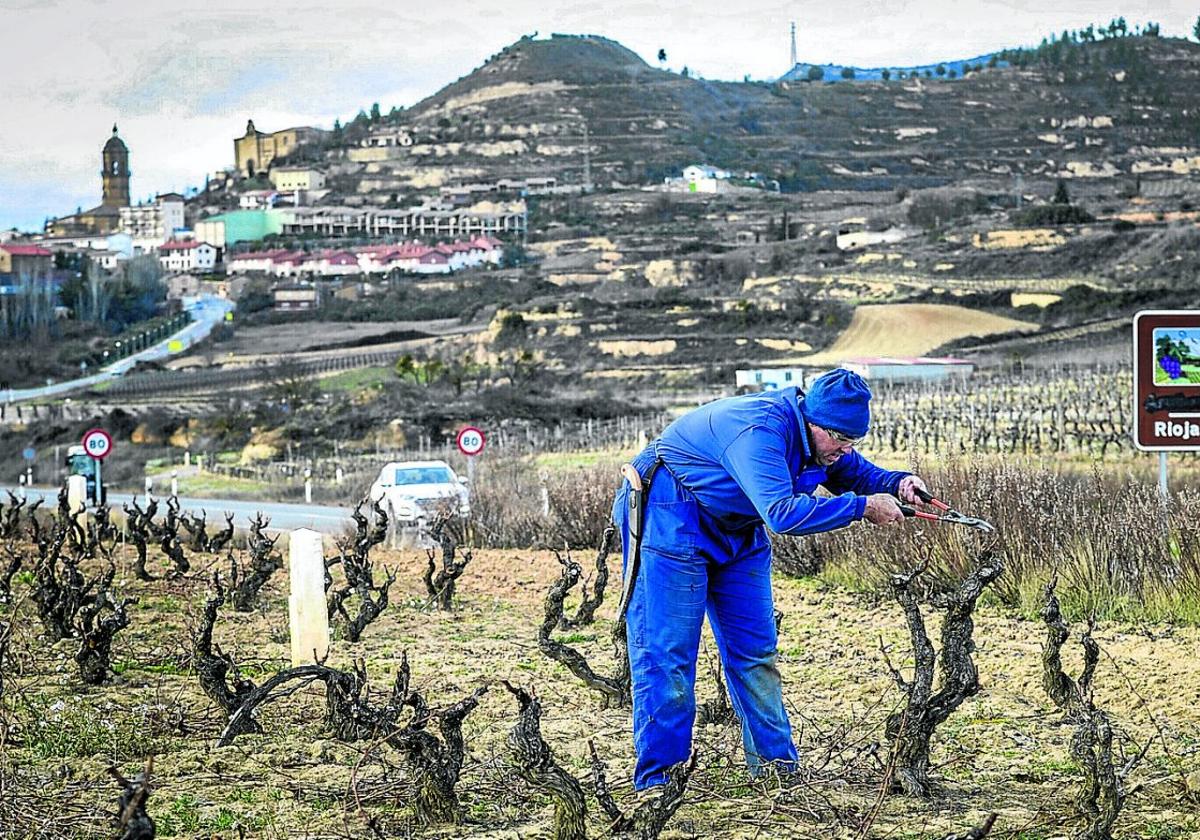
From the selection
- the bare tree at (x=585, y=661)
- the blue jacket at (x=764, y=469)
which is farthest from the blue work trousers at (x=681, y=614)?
the bare tree at (x=585, y=661)

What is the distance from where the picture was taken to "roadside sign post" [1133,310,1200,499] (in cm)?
1132

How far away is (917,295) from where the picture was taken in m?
78.1

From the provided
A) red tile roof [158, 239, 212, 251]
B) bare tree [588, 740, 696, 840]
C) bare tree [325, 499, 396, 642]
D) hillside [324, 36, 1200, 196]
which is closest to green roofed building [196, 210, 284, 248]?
red tile roof [158, 239, 212, 251]

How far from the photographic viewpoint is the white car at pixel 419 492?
18.7m

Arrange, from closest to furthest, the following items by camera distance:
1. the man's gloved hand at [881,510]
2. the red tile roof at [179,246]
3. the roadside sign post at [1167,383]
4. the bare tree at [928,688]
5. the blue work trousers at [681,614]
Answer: the man's gloved hand at [881,510] < the blue work trousers at [681,614] < the bare tree at [928,688] < the roadside sign post at [1167,383] < the red tile roof at [179,246]

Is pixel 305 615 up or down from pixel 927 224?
down

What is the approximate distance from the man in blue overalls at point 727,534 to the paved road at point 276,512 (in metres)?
13.7

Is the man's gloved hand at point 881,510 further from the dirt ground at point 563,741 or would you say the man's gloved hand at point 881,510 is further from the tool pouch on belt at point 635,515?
the dirt ground at point 563,741

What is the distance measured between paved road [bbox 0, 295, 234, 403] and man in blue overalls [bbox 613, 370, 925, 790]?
227 ft

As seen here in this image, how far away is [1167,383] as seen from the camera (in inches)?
449

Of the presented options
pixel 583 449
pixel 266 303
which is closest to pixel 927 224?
pixel 266 303

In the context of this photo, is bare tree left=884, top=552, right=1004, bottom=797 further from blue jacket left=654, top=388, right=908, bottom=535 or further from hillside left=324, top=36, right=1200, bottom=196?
hillside left=324, top=36, right=1200, bottom=196

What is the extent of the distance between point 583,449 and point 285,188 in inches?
6262

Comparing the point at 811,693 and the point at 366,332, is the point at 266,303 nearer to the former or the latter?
the point at 366,332
